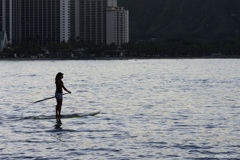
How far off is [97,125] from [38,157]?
1082 cm

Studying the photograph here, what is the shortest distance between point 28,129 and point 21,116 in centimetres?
751

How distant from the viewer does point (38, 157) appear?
23.6m

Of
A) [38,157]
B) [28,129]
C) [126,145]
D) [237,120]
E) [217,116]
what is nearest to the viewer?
[38,157]

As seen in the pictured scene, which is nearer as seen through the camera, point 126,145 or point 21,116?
point 126,145

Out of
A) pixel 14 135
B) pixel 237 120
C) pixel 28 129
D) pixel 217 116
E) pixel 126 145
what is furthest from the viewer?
pixel 217 116

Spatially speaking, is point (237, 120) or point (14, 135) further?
point (237, 120)

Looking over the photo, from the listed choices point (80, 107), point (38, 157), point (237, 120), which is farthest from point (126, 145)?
point (80, 107)

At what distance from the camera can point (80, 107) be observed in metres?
47.7

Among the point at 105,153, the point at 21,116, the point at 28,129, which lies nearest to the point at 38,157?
the point at 105,153

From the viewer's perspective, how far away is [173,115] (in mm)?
39750

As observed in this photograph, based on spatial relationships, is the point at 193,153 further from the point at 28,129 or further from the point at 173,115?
the point at 173,115

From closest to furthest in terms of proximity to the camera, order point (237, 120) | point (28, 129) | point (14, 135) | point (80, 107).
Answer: point (14, 135)
point (28, 129)
point (237, 120)
point (80, 107)

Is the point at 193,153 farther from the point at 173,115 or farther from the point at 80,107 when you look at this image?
the point at 80,107

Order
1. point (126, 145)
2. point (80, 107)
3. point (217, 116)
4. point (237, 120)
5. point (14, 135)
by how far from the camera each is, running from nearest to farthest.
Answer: point (126, 145) → point (14, 135) → point (237, 120) → point (217, 116) → point (80, 107)
